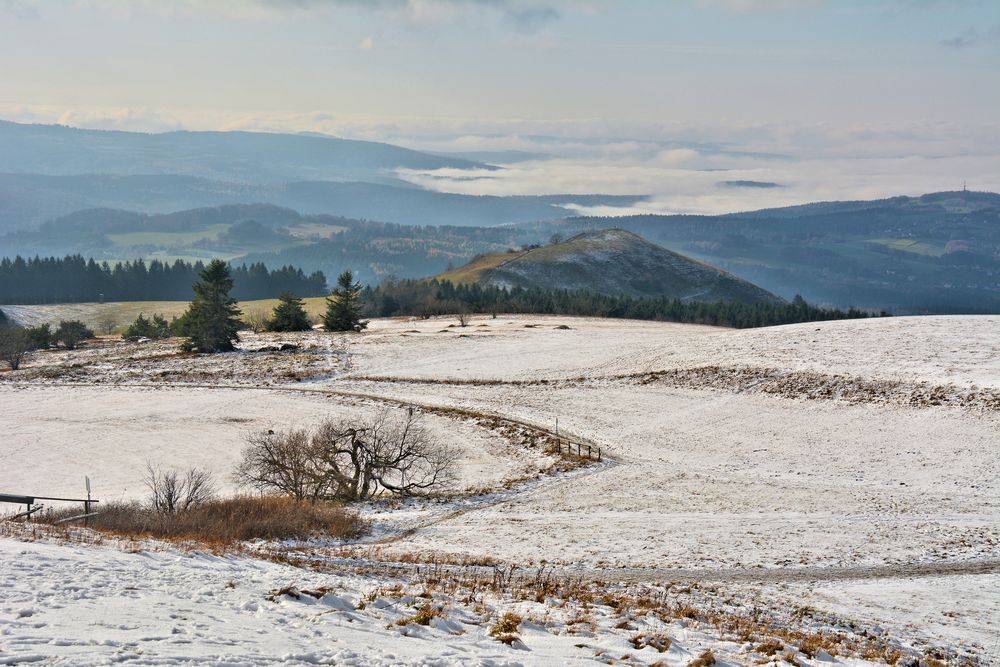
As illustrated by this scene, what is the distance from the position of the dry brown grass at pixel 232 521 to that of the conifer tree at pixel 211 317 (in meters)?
64.1

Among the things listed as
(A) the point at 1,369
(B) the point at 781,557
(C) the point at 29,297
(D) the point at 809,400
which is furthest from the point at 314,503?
(C) the point at 29,297

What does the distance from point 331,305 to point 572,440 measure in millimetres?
69294

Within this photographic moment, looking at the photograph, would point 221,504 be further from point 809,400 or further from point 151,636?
point 809,400

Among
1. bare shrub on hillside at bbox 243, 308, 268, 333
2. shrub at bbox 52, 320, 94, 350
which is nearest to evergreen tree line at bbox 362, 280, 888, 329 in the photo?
bare shrub on hillside at bbox 243, 308, 268, 333

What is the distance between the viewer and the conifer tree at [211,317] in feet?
295

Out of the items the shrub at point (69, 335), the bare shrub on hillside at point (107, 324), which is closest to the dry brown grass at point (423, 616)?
the shrub at point (69, 335)

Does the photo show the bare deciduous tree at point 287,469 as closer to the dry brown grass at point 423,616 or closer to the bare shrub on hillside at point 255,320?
the dry brown grass at point 423,616

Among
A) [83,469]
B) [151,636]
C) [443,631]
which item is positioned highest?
[151,636]

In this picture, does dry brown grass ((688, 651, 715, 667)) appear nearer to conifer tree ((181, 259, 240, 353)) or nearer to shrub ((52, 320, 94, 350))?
conifer tree ((181, 259, 240, 353))

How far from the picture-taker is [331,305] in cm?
11094

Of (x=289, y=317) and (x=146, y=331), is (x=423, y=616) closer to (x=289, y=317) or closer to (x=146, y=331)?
(x=289, y=317)

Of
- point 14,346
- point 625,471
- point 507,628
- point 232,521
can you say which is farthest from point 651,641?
point 14,346

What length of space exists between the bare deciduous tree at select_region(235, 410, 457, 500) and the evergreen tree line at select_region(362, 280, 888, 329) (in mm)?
105127

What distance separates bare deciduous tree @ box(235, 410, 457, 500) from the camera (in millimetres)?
36906
